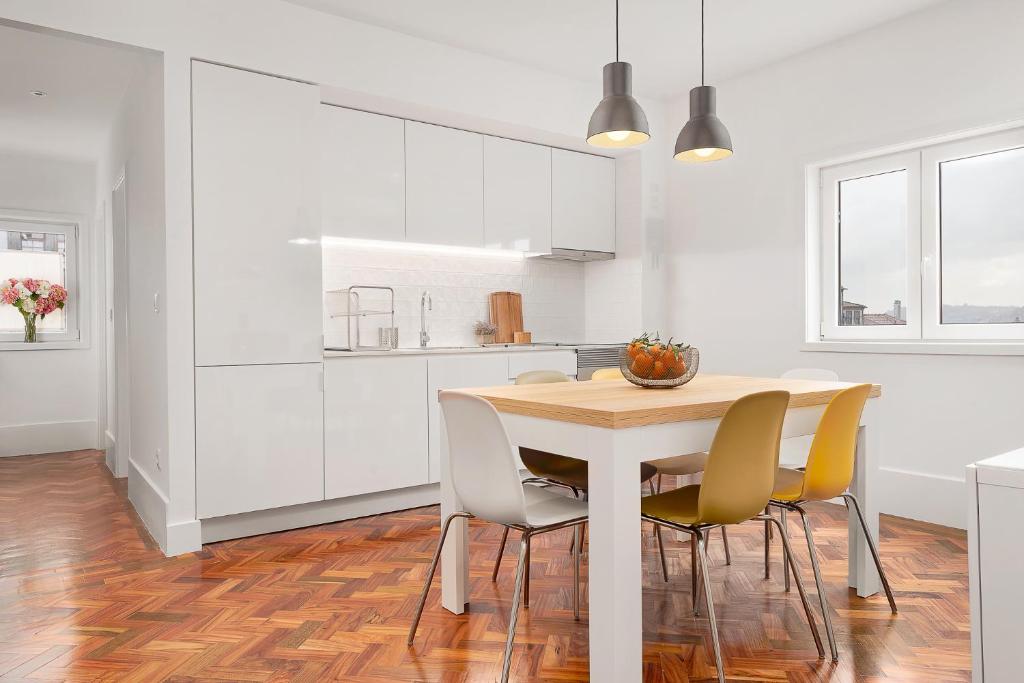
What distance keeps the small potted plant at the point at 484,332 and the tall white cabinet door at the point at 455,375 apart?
0.68 metres

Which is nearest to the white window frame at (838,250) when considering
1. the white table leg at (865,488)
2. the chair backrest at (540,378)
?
the white table leg at (865,488)

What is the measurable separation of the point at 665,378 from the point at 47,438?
241 inches

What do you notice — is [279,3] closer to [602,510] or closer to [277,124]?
[277,124]

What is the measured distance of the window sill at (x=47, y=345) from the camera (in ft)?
20.3

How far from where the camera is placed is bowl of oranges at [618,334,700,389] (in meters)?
2.69

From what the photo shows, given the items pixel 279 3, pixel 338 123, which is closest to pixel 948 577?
pixel 338 123

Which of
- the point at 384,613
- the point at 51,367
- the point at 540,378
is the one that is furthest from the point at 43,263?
the point at 384,613

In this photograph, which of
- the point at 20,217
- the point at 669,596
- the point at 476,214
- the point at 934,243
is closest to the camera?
the point at 669,596

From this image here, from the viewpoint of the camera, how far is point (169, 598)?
9.37 ft

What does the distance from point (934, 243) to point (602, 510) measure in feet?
10.5

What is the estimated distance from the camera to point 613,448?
1.93 meters

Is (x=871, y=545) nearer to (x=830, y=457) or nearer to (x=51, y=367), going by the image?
(x=830, y=457)

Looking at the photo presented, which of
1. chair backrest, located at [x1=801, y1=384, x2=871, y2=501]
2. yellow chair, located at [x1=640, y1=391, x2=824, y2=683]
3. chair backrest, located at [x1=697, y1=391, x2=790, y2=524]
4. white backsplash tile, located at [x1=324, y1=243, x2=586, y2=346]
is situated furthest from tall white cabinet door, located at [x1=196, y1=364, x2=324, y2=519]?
chair backrest, located at [x1=801, y1=384, x2=871, y2=501]

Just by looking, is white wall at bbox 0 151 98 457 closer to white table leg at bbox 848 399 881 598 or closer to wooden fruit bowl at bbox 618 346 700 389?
wooden fruit bowl at bbox 618 346 700 389
